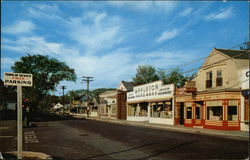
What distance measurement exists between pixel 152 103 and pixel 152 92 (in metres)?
1.68

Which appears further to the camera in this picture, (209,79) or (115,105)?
(115,105)

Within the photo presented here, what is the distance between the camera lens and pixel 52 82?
54844 millimetres

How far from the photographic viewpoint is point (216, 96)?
2366cm

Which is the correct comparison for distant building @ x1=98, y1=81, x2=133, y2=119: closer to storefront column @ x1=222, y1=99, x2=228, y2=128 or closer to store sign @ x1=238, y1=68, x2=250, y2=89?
storefront column @ x1=222, y1=99, x2=228, y2=128

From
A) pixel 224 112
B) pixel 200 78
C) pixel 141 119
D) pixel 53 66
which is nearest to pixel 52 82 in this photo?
pixel 53 66

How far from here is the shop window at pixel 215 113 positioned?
23.6 meters

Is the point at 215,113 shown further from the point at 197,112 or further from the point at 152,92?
the point at 152,92

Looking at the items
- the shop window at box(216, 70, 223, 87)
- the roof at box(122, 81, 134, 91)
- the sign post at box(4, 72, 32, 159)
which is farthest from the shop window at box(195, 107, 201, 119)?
the roof at box(122, 81, 134, 91)

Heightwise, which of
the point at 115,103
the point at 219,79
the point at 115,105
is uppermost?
the point at 219,79

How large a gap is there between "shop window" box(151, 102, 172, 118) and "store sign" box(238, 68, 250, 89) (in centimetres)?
1120

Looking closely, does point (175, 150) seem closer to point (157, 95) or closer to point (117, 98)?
point (157, 95)

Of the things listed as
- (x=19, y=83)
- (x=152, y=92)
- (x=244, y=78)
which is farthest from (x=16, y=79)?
(x=152, y=92)

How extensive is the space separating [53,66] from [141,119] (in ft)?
87.4

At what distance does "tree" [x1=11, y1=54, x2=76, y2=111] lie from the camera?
51906 mm
